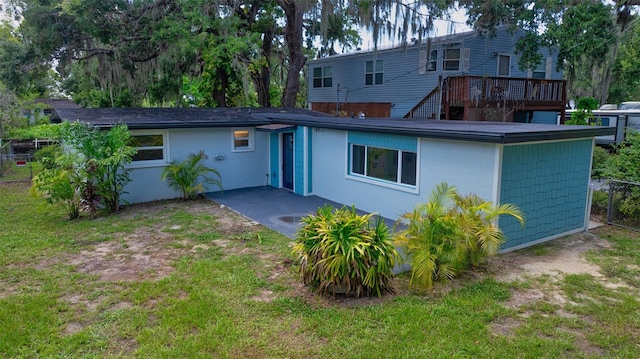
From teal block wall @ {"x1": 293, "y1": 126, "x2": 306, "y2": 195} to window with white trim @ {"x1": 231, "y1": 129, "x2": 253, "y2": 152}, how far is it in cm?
153

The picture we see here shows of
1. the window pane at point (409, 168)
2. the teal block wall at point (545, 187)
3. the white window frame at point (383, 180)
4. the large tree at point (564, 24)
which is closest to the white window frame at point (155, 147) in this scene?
the white window frame at point (383, 180)

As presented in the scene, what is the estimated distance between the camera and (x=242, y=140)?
1298 centimetres

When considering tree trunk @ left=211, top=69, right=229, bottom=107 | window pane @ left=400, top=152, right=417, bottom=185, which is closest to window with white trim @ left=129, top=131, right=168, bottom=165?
window pane @ left=400, top=152, right=417, bottom=185

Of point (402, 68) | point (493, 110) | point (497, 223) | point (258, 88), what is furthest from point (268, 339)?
point (258, 88)

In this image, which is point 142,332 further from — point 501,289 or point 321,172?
point 321,172

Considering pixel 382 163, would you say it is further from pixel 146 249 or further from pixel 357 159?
pixel 146 249

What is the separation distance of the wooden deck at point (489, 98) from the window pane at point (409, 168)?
20.4 feet

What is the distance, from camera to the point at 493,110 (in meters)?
15.1

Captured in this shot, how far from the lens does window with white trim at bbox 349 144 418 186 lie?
9055 mm

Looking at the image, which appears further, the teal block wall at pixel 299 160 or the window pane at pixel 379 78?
the window pane at pixel 379 78

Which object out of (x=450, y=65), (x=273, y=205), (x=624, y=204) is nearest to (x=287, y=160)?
(x=273, y=205)

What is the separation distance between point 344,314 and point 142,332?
2163 mm

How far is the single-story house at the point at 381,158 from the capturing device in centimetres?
751

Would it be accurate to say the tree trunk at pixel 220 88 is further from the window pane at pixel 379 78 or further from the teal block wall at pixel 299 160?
the teal block wall at pixel 299 160
